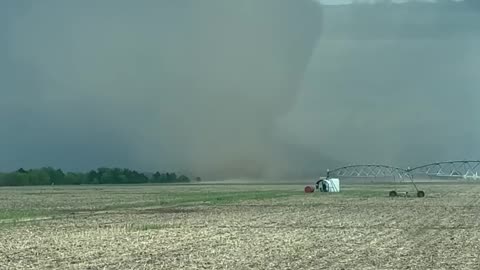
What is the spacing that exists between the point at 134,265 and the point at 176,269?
1872 millimetres

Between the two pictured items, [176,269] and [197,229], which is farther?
[197,229]

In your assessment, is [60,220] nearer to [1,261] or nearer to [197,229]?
[197,229]

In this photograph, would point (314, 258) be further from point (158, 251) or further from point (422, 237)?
point (422, 237)

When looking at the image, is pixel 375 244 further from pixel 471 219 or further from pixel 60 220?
pixel 60 220

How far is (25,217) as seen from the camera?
2409 inches

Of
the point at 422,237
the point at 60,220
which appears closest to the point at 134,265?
the point at 422,237

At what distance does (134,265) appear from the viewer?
Answer: 28.3m

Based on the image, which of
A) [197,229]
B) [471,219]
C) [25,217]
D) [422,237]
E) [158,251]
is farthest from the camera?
[25,217]

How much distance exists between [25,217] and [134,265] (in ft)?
115

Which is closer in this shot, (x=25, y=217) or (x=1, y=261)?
(x=1, y=261)

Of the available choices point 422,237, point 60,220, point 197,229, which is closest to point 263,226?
point 197,229

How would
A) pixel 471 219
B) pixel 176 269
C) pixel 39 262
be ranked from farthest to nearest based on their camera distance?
pixel 471 219
pixel 39 262
pixel 176 269

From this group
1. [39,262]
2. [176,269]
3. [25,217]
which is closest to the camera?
[176,269]

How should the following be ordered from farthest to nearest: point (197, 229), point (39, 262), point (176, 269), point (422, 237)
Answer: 1. point (197, 229)
2. point (422, 237)
3. point (39, 262)
4. point (176, 269)
